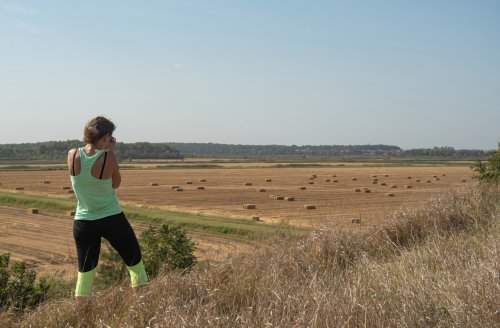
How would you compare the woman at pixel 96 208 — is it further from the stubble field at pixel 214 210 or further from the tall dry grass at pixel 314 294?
the stubble field at pixel 214 210

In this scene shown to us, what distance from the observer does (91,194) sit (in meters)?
5.64

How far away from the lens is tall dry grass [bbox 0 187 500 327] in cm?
420

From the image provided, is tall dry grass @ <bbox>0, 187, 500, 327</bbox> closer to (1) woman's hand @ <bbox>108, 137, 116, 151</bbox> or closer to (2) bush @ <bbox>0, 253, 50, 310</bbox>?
(1) woman's hand @ <bbox>108, 137, 116, 151</bbox>

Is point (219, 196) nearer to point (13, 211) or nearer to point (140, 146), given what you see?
point (13, 211)

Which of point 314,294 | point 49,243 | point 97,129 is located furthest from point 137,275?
point 49,243

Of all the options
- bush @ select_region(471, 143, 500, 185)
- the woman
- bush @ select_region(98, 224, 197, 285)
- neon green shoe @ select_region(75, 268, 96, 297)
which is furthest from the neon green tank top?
bush @ select_region(471, 143, 500, 185)

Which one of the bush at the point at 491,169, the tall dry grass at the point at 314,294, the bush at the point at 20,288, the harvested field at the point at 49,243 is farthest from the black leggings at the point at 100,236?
the bush at the point at 491,169

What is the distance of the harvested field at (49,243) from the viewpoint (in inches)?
584

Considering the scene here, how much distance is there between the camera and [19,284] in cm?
727

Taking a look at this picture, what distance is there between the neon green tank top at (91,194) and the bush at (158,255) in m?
3.60

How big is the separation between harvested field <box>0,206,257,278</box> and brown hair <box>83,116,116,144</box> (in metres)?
5.83

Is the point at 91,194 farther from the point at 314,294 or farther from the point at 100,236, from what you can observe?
the point at 314,294

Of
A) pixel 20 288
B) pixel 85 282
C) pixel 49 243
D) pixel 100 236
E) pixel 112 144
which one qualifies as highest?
pixel 112 144

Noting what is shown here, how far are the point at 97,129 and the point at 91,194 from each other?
0.62 m
